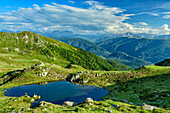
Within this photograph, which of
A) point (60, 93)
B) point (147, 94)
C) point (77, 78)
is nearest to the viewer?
point (147, 94)

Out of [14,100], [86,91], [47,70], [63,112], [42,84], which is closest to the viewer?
[63,112]

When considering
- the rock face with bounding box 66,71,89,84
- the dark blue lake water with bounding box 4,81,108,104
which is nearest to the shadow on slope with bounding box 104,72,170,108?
the dark blue lake water with bounding box 4,81,108,104

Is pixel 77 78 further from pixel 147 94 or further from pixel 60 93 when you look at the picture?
pixel 147 94

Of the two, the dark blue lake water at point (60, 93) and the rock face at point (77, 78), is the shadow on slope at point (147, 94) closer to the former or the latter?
the dark blue lake water at point (60, 93)

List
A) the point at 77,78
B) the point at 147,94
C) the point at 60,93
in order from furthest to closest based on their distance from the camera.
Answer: the point at 77,78
the point at 60,93
the point at 147,94

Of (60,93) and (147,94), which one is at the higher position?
(147,94)

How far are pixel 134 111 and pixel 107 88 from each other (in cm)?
4812

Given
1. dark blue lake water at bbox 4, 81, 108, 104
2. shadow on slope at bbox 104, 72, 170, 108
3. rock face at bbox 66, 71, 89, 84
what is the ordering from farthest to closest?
1. rock face at bbox 66, 71, 89, 84
2. dark blue lake water at bbox 4, 81, 108, 104
3. shadow on slope at bbox 104, 72, 170, 108

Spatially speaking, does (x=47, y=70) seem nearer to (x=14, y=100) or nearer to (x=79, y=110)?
(x=14, y=100)

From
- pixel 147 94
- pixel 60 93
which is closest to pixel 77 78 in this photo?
pixel 60 93

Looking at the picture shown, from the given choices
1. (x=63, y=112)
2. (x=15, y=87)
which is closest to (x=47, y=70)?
(x=15, y=87)

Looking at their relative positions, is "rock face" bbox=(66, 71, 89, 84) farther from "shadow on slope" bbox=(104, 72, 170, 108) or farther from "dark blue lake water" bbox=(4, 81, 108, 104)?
"shadow on slope" bbox=(104, 72, 170, 108)

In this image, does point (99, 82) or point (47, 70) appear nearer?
point (99, 82)

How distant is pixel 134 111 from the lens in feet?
95.7
